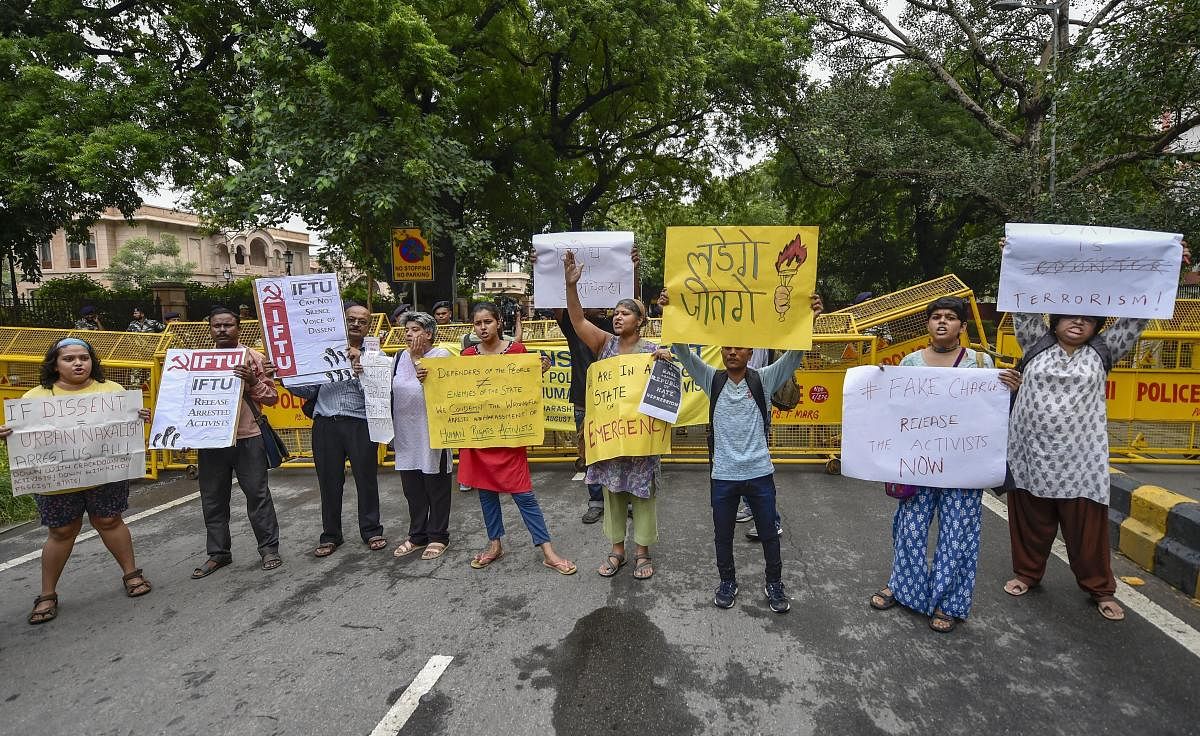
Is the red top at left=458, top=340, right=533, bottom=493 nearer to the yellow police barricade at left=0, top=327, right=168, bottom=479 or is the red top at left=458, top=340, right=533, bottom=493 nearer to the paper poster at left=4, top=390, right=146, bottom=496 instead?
the paper poster at left=4, top=390, right=146, bottom=496

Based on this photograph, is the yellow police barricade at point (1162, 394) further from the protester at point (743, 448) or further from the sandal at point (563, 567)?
the sandal at point (563, 567)

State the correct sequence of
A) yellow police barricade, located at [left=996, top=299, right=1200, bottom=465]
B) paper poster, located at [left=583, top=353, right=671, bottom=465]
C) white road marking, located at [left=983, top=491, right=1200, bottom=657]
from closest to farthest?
white road marking, located at [left=983, top=491, right=1200, bottom=657]
paper poster, located at [left=583, top=353, right=671, bottom=465]
yellow police barricade, located at [left=996, top=299, right=1200, bottom=465]

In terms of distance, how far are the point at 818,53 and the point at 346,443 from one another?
17.5m

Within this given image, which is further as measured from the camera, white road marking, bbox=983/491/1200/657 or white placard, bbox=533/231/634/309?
white placard, bbox=533/231/634/309

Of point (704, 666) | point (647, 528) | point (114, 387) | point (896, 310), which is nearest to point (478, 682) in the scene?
point (704, 666)

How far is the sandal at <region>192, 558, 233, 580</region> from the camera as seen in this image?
435 centimetres

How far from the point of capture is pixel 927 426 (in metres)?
3.38

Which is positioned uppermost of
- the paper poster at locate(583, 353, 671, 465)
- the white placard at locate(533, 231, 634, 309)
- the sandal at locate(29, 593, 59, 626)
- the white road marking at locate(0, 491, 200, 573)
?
the white placard at locate(533, 231, 634, 309)

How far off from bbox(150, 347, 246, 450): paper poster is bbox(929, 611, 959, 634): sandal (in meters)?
4.51

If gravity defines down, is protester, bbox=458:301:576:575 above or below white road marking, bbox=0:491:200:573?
above

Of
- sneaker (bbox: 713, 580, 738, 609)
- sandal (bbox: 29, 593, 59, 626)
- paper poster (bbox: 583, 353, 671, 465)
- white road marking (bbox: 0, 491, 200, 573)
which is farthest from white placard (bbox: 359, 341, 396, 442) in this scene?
white road marking (bbox: 0, 491, 200, 573)

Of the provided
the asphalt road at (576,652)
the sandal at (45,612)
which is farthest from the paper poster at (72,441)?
the asphalt road at (576,652)

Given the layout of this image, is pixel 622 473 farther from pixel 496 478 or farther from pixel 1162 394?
pixel 1162 394

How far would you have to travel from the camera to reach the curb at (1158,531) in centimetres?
381
